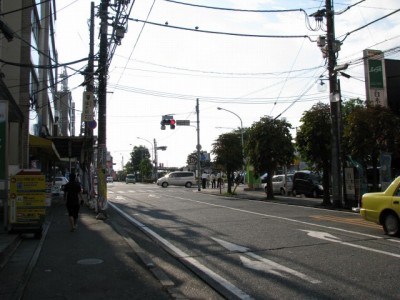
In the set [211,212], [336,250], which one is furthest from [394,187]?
[211,212]

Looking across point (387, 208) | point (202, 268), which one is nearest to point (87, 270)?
point (202, 268)

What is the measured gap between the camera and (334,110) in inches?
802

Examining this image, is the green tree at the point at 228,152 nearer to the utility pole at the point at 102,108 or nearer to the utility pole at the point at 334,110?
the utility pole at the point at 334,110

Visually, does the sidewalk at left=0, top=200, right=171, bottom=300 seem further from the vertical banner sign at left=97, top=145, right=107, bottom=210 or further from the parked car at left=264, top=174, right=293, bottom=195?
the parked car at left=264, top=174, right=293, bottom=195

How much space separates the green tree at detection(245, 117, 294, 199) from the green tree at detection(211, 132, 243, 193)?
5183 millimetres

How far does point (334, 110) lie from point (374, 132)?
272cm

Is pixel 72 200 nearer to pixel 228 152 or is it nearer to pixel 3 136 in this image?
pixel 3 136

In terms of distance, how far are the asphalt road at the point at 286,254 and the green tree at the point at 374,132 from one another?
4125 mm

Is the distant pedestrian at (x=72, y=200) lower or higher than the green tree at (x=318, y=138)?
lower

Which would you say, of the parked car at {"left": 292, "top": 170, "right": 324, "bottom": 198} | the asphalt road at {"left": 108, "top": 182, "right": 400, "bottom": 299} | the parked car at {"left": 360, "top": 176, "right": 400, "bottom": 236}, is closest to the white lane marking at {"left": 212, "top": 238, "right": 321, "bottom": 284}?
the asphalt road at {"left": 108, "top": 182, "right": 400, "bottom": 299}

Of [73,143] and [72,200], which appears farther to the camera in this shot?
[73,143]

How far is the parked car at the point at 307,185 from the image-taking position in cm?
2930

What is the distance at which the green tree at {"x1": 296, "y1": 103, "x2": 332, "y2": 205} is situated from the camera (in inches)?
851

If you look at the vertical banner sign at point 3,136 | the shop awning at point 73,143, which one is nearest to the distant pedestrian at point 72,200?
the vertical banner sign at point 3,136
